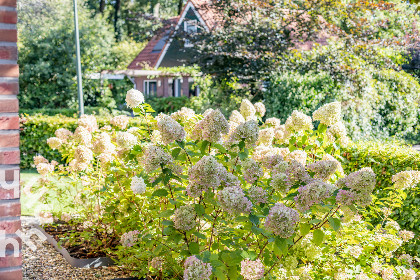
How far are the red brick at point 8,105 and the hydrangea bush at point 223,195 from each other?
2.95 feet

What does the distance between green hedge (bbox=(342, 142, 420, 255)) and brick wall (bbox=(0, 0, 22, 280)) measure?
14.0 feet

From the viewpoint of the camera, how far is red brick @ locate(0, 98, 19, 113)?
1.88m

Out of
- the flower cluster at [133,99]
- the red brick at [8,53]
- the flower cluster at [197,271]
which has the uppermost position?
the red brick at [8,53]

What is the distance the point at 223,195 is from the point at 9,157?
3.45ft

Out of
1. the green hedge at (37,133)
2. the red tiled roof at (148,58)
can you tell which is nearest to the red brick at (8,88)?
the green hedge at (37,133)

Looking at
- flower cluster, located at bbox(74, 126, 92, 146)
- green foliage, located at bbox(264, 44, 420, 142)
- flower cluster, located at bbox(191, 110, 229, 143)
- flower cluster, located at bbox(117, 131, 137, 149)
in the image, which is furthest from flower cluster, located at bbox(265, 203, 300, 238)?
green foliage, located at bbox(264, 44, 420, 142)

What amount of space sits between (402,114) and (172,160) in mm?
10557

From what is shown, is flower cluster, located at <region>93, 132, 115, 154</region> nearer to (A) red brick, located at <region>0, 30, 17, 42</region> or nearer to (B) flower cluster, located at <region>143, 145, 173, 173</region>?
(B) flower cluster, located at <region>143, 145, 173, 173</region>

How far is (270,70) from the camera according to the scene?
1051 cm

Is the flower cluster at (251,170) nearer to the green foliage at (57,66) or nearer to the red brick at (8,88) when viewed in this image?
the red brick at (8,88)

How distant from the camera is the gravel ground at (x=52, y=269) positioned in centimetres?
426

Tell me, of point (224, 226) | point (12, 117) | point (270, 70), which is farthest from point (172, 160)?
point (270, 70)

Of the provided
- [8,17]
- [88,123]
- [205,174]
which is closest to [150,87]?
[88,123]

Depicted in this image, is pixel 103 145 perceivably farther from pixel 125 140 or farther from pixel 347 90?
pixel 347 90
